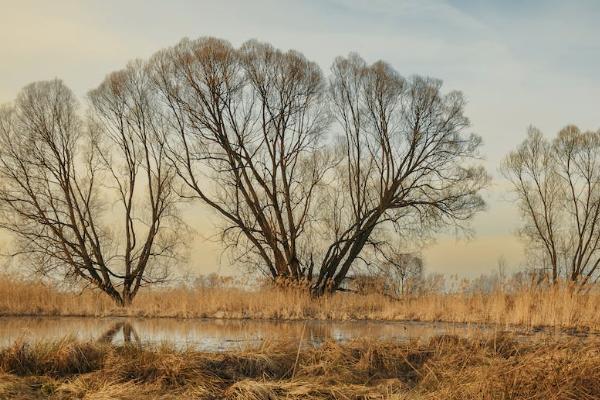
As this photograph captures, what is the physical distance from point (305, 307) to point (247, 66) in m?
8.79

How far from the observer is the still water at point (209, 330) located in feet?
41.0

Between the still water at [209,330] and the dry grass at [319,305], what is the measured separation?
1126mm

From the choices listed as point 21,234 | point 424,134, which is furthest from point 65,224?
point 424,134

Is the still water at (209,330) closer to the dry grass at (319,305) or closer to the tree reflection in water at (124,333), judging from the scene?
the tree reflection in water at (124,333)

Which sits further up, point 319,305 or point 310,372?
point 319,305

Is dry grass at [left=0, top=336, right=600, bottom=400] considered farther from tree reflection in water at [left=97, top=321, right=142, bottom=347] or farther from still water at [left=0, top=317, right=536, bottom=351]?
tree reflection in water at [left=97, top=321, right=142, bottom=347]

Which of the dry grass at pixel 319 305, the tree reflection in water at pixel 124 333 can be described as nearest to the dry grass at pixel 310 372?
the tree reflection in water at pixel 124 333

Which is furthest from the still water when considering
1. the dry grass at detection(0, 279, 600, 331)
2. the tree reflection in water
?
the dry grass at detection(0, 279, 600, 331)

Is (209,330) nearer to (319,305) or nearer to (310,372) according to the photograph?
(319,305)

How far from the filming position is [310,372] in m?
8.50

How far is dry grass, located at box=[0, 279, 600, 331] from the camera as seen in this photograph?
16.2 meters

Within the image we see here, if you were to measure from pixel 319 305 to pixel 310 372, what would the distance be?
11391mm

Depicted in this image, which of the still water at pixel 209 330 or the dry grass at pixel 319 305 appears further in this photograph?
the dry grass at pixel 319 305

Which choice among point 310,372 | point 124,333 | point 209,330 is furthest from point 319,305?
point 310,372
